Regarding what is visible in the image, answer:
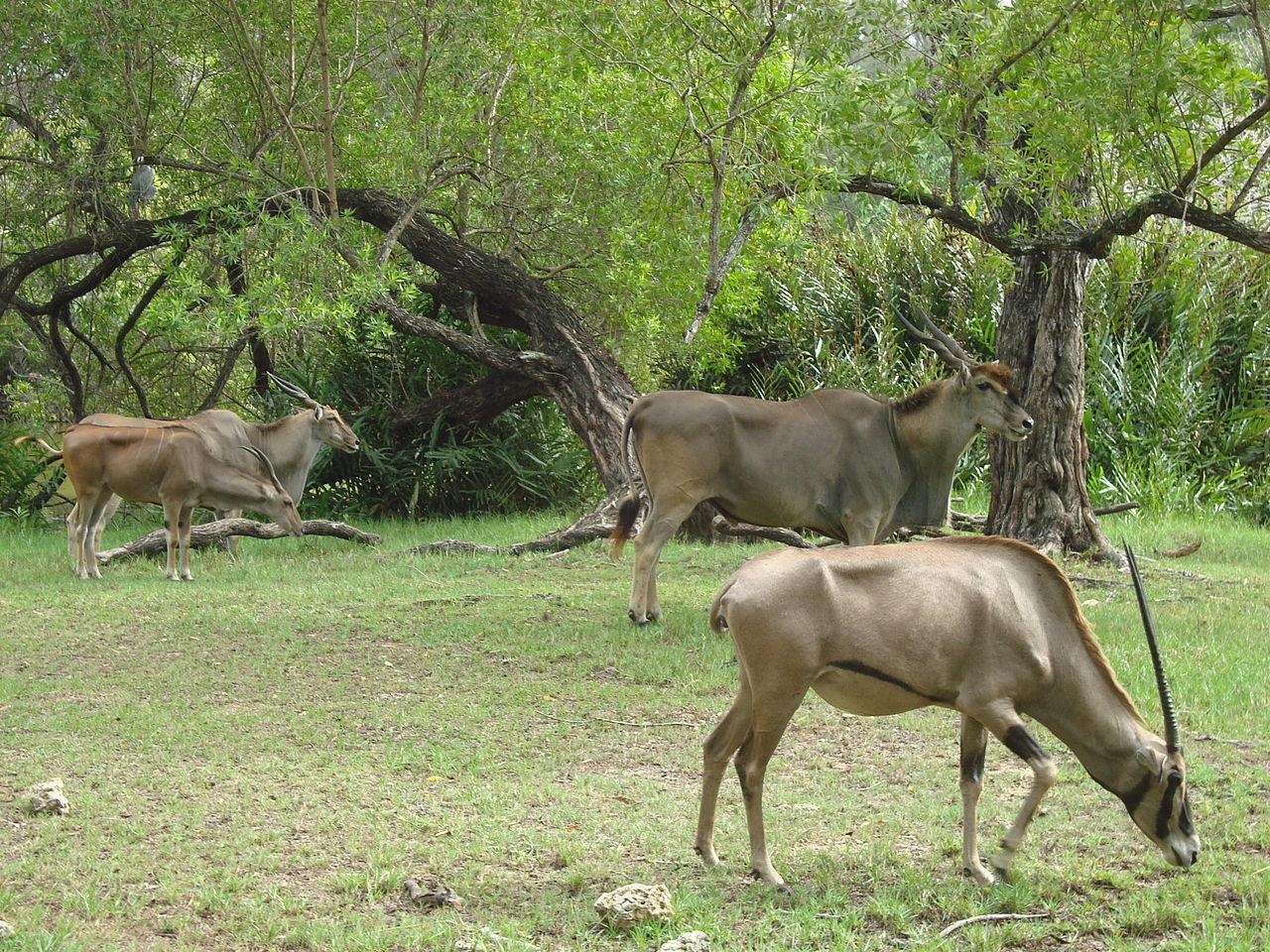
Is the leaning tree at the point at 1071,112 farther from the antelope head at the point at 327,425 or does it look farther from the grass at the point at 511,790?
the antelope head at the point at 327,425

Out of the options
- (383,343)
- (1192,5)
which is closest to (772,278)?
(383,343)

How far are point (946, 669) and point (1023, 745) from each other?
1.07ft

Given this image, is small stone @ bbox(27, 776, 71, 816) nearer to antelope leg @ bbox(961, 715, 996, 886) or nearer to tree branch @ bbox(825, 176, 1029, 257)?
antelope leg @ bbox(961, 715, 996, 886)

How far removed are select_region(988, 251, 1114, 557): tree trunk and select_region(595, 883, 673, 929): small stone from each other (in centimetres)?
735

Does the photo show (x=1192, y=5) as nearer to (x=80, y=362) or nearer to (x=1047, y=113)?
(x=1047, y=113)

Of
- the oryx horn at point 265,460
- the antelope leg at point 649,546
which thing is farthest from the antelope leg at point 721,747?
the oryx horn at point 265,460

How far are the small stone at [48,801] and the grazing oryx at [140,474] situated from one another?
6.03 meters

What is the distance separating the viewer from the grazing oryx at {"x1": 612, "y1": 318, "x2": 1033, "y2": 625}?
8.95 metres

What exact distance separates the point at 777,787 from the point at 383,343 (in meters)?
11.0

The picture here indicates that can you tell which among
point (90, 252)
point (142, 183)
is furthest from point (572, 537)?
point (90, 252)

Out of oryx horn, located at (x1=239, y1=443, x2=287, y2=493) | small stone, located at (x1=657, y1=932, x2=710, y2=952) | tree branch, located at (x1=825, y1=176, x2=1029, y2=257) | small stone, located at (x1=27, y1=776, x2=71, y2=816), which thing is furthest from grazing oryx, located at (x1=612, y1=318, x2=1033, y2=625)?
small stone, located at (x1=657, y1=932, x2=710, y2=952)

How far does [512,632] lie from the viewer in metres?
8.77

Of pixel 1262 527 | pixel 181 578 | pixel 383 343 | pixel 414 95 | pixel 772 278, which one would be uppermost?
pixel 414 95

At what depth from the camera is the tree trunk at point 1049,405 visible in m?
11.0
